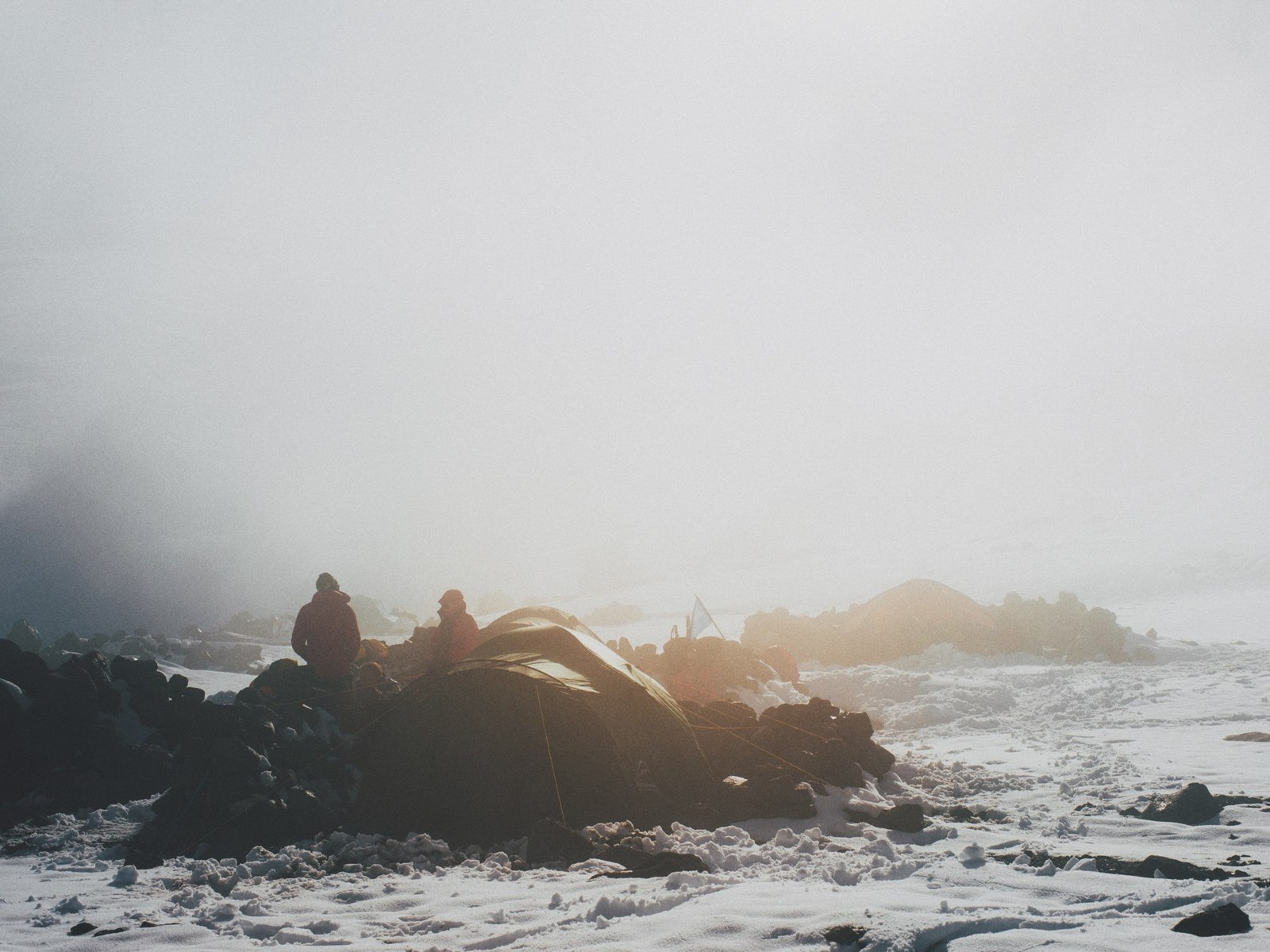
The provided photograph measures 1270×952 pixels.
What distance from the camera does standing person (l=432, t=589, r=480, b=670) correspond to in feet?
34.0

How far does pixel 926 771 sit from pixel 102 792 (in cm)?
828

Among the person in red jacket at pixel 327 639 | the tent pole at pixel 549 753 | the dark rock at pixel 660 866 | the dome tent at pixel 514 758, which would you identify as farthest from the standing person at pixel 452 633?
the dark rock at pixel 660 866

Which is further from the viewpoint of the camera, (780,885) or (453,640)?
(453,640)

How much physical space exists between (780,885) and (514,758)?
2.72m

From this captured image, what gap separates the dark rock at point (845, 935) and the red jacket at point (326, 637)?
7.61 metres

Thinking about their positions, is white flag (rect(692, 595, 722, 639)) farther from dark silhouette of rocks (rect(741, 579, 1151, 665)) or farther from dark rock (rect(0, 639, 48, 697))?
dark rock (rect(0, 639, 48, 697))

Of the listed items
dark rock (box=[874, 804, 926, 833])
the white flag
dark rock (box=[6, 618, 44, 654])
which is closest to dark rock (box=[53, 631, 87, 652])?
dark rock (box=[6, 618, 44, 654])

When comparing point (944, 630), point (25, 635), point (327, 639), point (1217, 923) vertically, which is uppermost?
point (25, 635)

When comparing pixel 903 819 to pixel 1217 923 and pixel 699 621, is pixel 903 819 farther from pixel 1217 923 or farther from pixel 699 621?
pixel 699 621

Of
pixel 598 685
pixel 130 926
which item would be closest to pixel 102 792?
pixel 130 926

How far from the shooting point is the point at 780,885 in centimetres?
517

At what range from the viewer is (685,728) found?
837cm

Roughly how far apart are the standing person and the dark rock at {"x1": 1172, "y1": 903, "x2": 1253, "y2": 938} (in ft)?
25.5

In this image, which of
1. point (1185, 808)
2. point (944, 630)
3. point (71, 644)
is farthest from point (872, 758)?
point (71, 644)
